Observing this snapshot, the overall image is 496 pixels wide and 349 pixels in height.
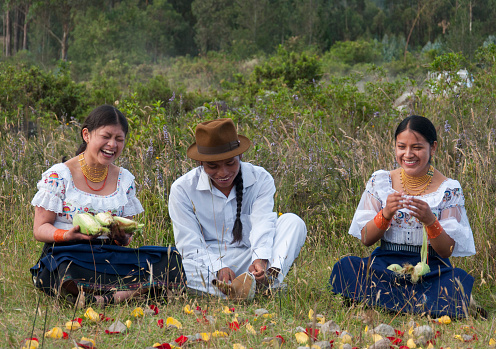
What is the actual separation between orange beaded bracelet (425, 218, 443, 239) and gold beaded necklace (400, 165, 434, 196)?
32 centimetres

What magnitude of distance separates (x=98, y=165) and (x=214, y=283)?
1.10 metres

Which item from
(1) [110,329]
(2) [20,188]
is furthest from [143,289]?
(2) [20,188]

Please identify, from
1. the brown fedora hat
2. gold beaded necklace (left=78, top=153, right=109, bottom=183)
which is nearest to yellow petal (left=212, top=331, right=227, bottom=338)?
the brown fedora hat

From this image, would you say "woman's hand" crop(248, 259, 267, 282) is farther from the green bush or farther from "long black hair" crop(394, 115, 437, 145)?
the green bush

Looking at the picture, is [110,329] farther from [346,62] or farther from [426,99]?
[346,62]

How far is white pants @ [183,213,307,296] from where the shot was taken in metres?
3.55

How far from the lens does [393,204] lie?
10.5 feet

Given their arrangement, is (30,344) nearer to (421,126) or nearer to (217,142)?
(217,142)

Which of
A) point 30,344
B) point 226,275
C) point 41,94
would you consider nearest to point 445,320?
Result: point 226,275

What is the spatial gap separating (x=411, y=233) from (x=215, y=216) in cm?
131

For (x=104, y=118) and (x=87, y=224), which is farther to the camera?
(x=104, y=118)

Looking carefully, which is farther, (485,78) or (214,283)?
(485,78)

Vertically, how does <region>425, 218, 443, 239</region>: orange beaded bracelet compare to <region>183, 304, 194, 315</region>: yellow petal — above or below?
above

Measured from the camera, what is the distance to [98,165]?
143 inches
